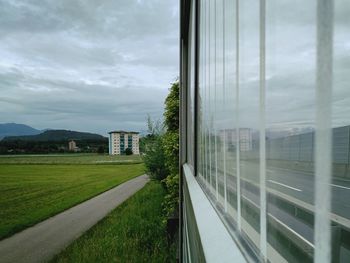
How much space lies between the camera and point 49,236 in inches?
271

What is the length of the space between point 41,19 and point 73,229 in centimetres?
2672

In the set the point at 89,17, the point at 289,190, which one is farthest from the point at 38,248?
the point at 89,17

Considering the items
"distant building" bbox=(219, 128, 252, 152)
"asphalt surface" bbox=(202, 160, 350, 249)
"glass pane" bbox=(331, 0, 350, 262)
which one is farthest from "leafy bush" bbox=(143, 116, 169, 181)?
"glass pane" bbox=(331, 0, 350, 262)

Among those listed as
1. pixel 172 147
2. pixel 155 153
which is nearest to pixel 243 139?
pixel 172 147

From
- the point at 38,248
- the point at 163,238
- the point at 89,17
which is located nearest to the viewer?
the point at 163,238

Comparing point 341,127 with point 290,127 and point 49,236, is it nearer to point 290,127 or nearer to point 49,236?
point 290,127

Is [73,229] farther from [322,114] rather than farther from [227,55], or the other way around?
[322,114]

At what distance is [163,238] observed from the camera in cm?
559

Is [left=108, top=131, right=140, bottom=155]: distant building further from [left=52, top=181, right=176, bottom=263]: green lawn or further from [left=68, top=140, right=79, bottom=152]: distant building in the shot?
[left=52, top=181, right=176, bottom=263]: green lawn

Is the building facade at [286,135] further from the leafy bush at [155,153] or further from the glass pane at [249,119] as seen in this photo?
the leafy bush at [155,153]

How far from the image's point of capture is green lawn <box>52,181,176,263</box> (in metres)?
4.67

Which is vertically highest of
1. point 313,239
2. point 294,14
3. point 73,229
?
point 294,14

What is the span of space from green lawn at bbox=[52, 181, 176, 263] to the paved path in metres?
0.34

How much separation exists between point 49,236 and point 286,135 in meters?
7.18
